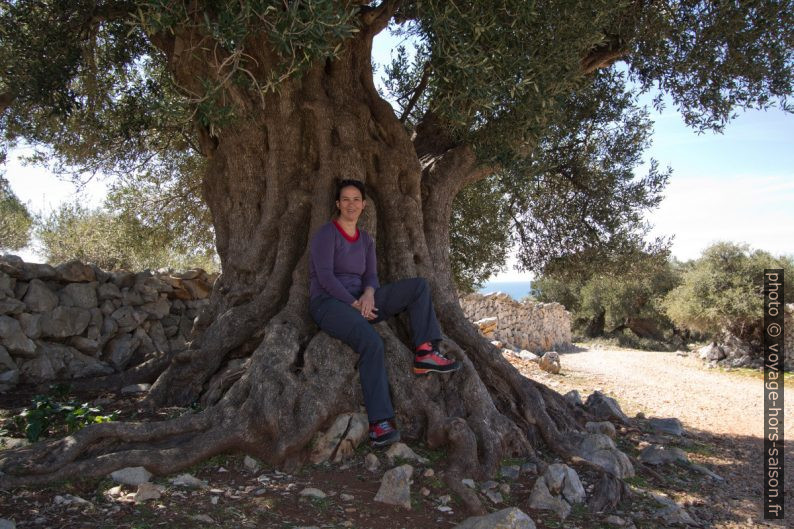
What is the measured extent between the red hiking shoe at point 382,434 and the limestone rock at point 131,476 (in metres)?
1.64

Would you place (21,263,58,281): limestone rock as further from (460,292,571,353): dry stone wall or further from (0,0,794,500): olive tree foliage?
(460,292,571,353): dry stone wall

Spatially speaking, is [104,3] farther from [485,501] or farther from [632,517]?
[632,517]

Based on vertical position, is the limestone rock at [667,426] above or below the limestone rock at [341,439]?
below

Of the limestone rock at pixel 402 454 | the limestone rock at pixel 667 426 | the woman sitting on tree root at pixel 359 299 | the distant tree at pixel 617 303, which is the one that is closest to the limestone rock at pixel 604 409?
the limestone rock at pixel 667 426

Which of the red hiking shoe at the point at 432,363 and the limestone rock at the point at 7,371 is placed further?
the limestone rock at the point at 7,371

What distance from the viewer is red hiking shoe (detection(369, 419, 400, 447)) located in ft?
14.3

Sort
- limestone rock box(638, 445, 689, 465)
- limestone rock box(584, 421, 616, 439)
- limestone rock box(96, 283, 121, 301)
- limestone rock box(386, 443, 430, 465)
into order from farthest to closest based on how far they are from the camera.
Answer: limestone rock box(96, 283, 121, 301) < limestone rock box(584, 421, 616, 439) < limestone rock box(638, 445, 689, 465) < limestone rock box(386, 443, 430, 465)

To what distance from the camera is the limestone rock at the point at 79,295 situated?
7.75 m

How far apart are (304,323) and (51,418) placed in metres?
2.35

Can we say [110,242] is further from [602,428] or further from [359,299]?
[602,428]

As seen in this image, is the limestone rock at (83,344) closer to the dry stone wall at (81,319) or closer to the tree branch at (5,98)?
the dry stone wall at (81,319)

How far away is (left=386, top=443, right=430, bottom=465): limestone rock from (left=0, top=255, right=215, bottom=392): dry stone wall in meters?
5.13

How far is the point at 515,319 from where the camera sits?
1955 cm

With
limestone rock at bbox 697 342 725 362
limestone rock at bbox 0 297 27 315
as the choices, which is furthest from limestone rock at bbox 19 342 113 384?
limestone rock at bbox 697 342 725 362
